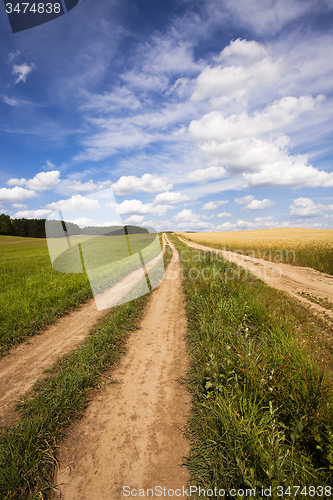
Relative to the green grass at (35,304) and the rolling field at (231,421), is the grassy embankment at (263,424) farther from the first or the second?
the green grass at (35,304)

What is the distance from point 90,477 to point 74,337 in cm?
368

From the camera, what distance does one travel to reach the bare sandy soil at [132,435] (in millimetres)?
2438

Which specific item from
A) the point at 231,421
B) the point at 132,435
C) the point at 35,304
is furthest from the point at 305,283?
the point at 35,304

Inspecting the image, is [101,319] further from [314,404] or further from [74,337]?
[314,404]

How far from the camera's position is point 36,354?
5047mm

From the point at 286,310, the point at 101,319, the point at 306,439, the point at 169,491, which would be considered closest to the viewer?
the point at 169,491

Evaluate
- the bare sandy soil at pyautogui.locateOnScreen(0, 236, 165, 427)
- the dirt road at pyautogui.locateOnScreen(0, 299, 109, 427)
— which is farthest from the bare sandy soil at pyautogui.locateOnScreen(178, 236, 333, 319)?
the dirt road at pyautogui.locateOnScreen(0, 299, 109, 427)

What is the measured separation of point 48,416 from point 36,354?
2430 mm

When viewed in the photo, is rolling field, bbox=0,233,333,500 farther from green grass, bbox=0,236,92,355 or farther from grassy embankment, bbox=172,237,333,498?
green grass, bbox=0,236,92,355

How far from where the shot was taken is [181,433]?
301 centimetres

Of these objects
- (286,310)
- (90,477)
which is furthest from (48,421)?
(286,310)

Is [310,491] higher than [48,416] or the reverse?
the reverse

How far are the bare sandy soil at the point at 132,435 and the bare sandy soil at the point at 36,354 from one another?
129cm

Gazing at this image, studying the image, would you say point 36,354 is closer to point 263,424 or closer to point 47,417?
point 47,417
